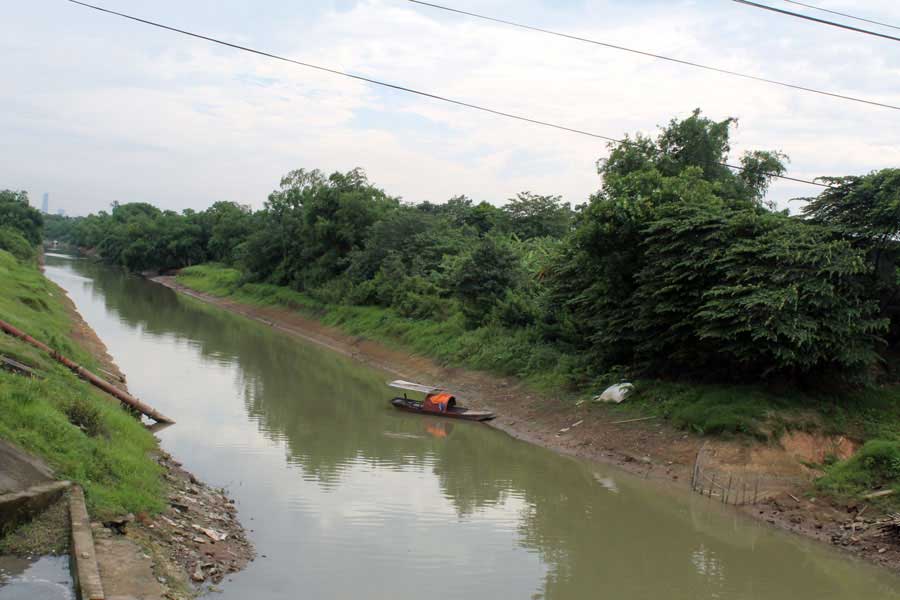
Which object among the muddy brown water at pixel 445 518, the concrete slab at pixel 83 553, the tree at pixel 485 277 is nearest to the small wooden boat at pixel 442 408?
the muddy brown water at pixel 445 518

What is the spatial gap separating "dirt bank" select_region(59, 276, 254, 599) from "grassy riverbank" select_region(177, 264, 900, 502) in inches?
480

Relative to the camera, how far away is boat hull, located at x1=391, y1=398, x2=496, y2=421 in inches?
966

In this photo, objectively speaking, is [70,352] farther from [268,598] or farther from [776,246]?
[776,246]

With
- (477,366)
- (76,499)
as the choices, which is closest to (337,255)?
(477,366)

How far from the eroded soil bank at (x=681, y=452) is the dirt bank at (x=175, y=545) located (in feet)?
35.2

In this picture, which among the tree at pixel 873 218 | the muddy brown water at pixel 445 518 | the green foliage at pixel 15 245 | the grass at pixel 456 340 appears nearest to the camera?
the muddy brown water at pixel 445 518

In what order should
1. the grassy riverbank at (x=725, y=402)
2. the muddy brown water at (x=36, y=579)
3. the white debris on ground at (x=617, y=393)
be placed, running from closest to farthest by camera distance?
the muddy brown water at (x=36, y=579) → the grassy riverbank at (x=725, y=402) → the white debris on ground at (x=617, y=393)

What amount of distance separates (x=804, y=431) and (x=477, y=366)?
13.6 meters

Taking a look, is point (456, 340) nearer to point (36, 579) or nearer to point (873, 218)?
point (873, 218)

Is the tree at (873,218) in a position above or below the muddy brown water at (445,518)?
above

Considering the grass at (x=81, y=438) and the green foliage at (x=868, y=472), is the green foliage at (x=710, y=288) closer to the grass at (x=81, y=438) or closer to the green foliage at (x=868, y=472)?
the green foliage at (x=868, y=472)

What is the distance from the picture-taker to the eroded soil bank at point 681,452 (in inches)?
591

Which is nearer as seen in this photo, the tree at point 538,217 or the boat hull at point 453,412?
the boat hull at point 453,412

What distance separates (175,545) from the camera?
1052 centimetres
